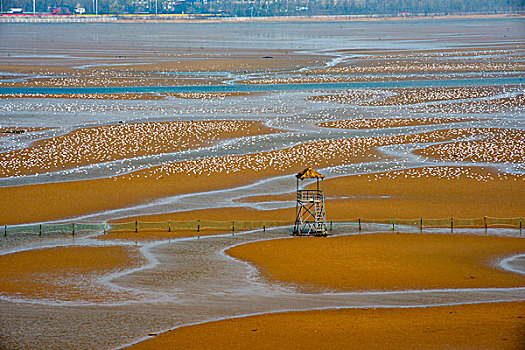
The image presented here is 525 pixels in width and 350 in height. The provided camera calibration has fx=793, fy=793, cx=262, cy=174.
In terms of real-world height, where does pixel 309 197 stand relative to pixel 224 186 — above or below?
above

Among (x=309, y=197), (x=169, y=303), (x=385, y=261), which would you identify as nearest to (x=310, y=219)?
(x=309, y=197)

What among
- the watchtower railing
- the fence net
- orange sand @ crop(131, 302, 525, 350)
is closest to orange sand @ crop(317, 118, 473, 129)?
the watchtower railing

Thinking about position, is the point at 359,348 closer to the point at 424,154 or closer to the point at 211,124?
the point at 424,154

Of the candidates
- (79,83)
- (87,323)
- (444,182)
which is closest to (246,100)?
(79,83)

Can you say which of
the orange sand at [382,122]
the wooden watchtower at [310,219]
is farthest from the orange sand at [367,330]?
the orange sand at [382,122]

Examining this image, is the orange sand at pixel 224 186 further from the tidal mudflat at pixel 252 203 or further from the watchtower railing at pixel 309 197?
the watchtower railing at pixel 309 197

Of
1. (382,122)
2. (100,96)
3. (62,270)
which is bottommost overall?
(62,270)

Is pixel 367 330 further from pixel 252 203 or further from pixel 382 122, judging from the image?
pixel 382 122
